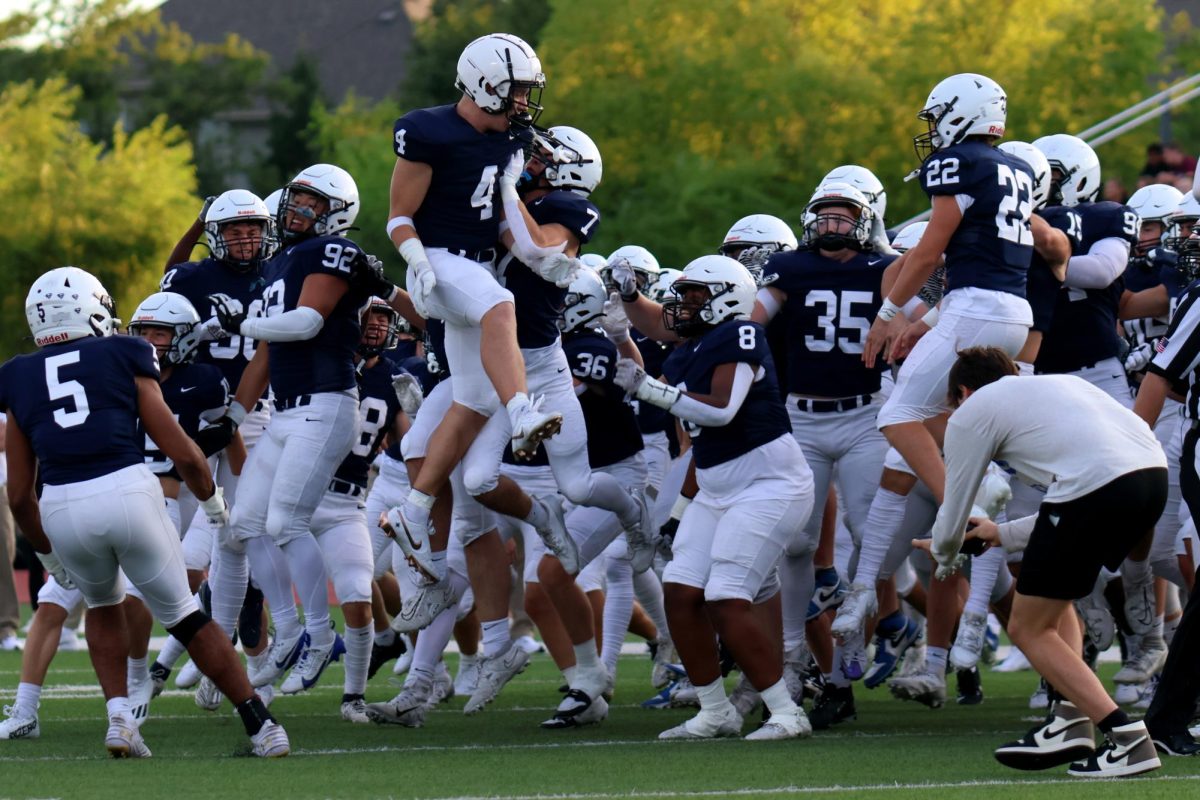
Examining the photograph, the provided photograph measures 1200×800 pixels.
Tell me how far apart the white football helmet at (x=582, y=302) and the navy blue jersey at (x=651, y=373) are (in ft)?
5.08

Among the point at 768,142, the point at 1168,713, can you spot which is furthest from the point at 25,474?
the point at 768,142

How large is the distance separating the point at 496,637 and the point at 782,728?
5.46 feet

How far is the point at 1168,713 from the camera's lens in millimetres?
7539

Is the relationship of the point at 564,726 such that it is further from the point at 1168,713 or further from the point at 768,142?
the point at 768,142

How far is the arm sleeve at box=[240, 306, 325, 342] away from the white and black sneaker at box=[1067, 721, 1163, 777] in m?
4.14

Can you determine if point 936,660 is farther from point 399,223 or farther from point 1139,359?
point 399,223

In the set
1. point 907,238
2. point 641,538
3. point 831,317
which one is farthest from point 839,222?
point 641,538

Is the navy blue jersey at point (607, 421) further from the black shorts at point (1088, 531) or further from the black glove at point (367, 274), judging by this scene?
the black shorts at point (1088, 531)

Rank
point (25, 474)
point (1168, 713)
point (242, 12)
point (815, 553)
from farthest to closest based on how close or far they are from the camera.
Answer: point (242, 12) → point (815, 553) → point (25, 474) → point (1168, 713)

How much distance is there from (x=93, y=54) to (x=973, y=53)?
26.6 meters

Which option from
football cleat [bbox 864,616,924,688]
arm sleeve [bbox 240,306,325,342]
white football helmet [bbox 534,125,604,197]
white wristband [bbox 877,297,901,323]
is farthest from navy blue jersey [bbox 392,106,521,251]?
football cleat [bbox 864,616,924,688]

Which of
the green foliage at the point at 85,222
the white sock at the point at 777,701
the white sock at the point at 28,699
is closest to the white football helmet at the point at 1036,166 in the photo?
the white sock at the point at 777,701

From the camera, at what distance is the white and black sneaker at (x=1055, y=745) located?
714 cm

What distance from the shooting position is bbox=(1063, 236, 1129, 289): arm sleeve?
384 inches
